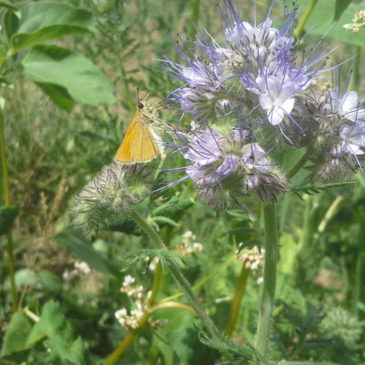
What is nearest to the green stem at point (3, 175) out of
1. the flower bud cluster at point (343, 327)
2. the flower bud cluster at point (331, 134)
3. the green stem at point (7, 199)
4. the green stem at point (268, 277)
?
the green stem at point (7, 199)

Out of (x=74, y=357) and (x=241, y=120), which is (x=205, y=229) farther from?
(x=241, y=120)

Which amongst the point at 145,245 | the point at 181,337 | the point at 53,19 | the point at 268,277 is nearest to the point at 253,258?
the point at 181,337

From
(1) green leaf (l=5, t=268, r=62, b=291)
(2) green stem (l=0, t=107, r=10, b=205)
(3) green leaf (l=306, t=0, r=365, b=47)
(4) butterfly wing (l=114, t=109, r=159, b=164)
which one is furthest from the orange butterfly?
(1) green leaf (l=5, t=268, r=62, b=291)

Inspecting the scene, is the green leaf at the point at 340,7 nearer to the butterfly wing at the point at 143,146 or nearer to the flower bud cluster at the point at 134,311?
the butterfly wing at the point at 143,146

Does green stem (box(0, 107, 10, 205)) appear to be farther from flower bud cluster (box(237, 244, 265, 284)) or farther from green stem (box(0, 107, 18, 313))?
flower bud cluster (box(237, 244, 265, 284))

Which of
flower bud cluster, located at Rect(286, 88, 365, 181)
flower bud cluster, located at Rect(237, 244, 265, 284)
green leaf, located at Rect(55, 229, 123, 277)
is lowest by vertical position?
green leaf, located at Rect(55, 229, 123, 277)

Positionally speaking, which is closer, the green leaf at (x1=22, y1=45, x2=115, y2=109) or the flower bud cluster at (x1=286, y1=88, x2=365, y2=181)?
the flower bud cluster at (x1=286, y1=88, x2=365, y2=181)
